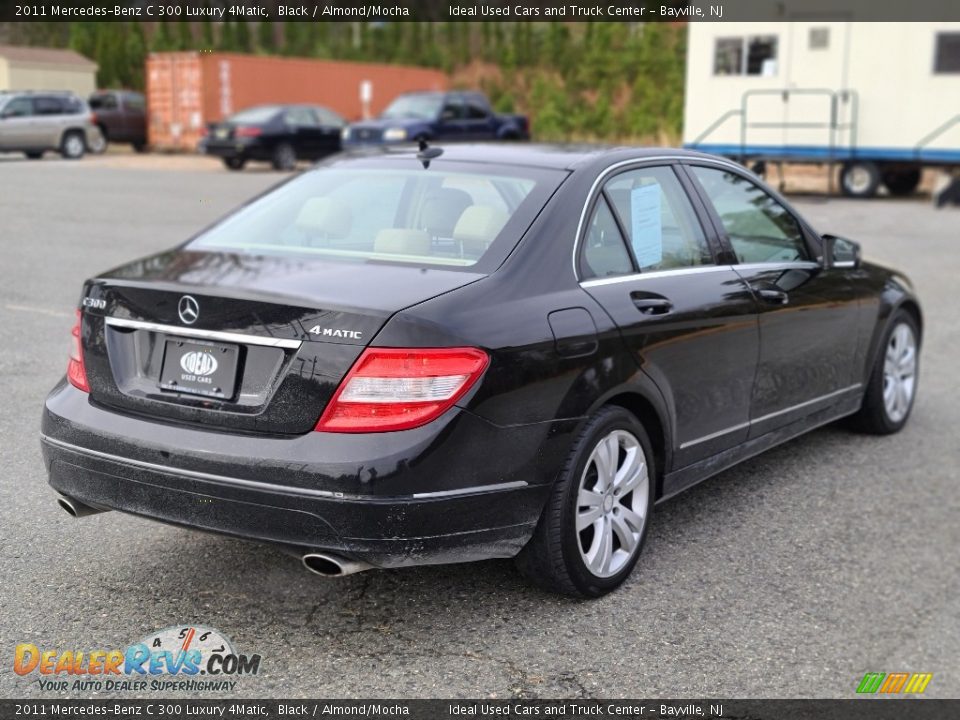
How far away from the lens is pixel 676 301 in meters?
4.58

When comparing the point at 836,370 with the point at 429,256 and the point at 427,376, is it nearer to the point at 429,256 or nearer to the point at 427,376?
the point at 429,256

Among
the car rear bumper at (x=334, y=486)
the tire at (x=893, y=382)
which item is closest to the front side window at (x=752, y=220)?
the tire at (x=893, y=382)

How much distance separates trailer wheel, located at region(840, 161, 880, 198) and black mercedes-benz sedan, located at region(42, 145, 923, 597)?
Answer: 18.0m

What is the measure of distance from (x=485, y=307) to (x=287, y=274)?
2.26 feet

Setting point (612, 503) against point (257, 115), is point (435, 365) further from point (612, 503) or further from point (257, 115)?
→ point (257, 115)

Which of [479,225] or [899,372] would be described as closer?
[479,225]

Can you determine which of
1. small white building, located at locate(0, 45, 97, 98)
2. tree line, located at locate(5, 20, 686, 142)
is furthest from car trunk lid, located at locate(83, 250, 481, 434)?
small white building, located at locate(0, 45, 97, 98)

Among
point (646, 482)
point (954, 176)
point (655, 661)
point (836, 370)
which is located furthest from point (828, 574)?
point (954, 176)

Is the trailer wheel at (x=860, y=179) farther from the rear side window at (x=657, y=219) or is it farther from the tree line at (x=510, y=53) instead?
the rear side window at (x=657, y=219)

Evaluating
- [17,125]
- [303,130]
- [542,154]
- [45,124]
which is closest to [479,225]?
[542,154]

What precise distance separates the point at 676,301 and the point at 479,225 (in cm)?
86

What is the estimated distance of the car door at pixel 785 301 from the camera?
5.21 m

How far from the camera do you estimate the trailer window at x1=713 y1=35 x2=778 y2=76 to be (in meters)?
21.9

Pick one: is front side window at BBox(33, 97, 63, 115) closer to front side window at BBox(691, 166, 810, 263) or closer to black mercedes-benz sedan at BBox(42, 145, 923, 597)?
black mercedes-benz sedan at BBox(42, 145, 923, 597)
